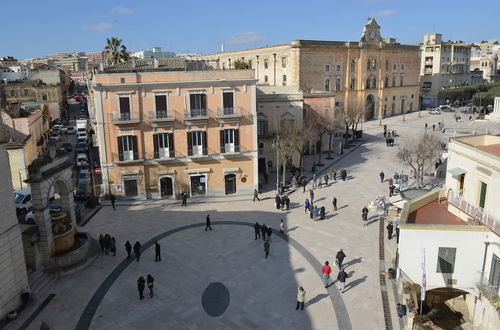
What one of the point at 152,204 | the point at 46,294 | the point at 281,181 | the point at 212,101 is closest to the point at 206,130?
the point at 212,101

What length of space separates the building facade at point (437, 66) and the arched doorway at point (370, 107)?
27.9 meters

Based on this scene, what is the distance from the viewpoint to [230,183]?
33094 millimetres

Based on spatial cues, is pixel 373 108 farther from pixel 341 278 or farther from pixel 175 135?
pixel 341 278

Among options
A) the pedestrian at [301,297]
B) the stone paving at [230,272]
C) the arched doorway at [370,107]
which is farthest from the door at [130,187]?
the arched doorway at [370,107]

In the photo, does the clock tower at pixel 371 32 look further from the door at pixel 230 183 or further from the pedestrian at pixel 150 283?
the pedestrian at pixel 150 283

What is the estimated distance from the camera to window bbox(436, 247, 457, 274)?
1762 centimetres

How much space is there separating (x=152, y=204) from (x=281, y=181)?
1209cm

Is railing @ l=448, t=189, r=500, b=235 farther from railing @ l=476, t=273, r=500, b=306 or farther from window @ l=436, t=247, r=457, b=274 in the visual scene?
railing @ l=476, t=273, r=500, b=306

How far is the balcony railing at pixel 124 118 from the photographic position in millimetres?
29312

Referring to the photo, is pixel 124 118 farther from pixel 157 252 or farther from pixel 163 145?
pixel 157 252

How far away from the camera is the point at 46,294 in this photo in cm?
1848

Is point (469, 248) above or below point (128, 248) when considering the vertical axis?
above

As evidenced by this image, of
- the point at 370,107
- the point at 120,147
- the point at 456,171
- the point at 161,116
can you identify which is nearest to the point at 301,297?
the point at 456,171

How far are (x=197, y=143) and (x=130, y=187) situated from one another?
623 centimetres
